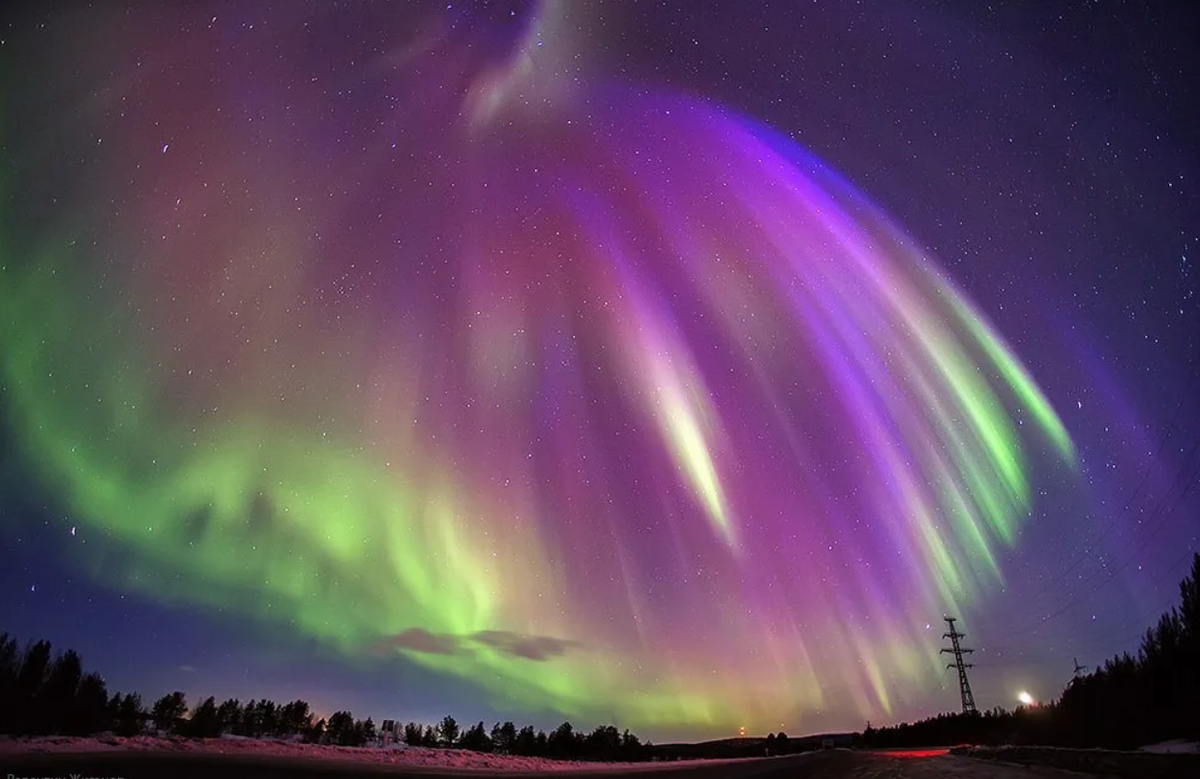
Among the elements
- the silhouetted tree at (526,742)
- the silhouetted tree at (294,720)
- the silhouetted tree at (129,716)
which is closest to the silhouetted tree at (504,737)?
the silhouetted tree at (526,742)

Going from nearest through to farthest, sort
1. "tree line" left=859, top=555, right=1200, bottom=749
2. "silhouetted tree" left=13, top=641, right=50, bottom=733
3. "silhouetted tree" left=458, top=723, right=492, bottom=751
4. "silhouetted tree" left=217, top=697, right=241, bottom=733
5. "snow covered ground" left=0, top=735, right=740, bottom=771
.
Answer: "snow covered ground" left=0, top=735, right=740, bottom=771, "tree line" left=859, top=555, right=1200, bottom=749, "silhouetted tree" left=13, top=641, right=50, bottom=733, "silhouetted tree" left=217, top=697, right=241, bottom=733, "silhouetted tree" left=458, top=723, right=492, bottom=751

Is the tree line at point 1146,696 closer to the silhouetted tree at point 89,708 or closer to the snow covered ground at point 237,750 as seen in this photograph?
the snow covered ground at point 237,750

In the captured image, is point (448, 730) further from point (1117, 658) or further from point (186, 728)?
point (1117, 658)

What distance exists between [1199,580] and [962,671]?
87312 millimetres

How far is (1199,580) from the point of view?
4025 centimetres

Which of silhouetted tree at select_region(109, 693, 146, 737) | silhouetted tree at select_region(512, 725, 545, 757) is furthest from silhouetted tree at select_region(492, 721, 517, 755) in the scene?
silhouetted tree at select_region(109, 693, 146, 737)

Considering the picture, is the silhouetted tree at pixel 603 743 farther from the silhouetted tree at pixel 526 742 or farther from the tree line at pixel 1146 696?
the tree line at pixel 1146 696

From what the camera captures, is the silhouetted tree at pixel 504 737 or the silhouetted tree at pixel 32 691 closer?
the silhouetted tree at pixel 32 691

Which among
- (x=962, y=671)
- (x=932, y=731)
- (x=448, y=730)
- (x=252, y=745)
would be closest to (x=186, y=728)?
(x=252, y=745)

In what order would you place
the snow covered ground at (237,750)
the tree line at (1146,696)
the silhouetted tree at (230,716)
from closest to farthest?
the snow covered ground at (237,750)
the tree line at (1146,696)
the silhouetted tree at (230,716)

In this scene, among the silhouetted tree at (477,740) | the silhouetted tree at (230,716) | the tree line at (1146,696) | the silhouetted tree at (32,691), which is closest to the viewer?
the tree line at (1146,696)

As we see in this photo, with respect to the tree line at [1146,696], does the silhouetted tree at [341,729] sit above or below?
below

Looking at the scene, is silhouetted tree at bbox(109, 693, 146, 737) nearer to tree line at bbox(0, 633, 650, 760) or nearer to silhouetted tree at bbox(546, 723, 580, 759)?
tree line at bbox(0, 633, 650, 760)

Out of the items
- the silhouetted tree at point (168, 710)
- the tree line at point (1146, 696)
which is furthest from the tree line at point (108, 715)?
the tree line at point (1146, 696)
